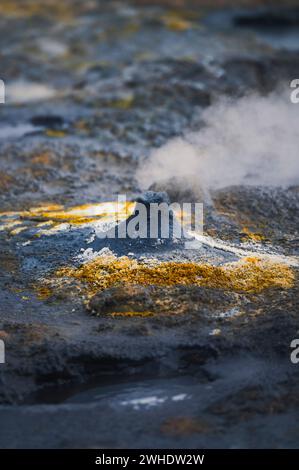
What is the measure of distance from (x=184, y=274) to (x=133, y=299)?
38 centimetres

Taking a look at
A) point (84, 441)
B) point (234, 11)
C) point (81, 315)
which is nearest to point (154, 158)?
point (81, 315)

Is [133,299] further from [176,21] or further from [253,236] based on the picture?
[176,21]

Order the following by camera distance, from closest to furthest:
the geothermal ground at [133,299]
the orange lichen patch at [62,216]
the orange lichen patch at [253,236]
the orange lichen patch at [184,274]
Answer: the geothermal ground at [133,299], the orange lichen patch at [184,274], the orange lichen patch at [253,236], the orange lichen patch at [62,216]

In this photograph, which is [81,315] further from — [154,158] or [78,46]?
[78,46]

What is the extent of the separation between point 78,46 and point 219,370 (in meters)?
7.41

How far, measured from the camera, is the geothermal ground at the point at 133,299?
2.95 m

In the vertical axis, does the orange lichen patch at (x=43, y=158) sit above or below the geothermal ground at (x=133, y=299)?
above

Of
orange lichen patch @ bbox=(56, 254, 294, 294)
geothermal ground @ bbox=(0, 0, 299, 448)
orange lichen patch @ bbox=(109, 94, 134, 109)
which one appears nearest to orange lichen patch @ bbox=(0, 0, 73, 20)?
orange lichen patch @ bbox=(109, 94, 134, 109)

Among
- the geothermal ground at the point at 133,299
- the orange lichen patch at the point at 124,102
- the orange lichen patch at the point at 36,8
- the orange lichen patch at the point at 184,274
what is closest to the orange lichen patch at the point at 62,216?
the geothermal ground at the point at 133,299

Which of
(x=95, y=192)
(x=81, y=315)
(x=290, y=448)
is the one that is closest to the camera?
(x=290, y=448)

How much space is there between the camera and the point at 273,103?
687cm

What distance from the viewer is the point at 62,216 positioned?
188 inches

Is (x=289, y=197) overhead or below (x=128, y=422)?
overhead

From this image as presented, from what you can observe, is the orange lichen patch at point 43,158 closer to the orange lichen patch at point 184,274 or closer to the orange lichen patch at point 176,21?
the orange lichen patch at point 184,274
